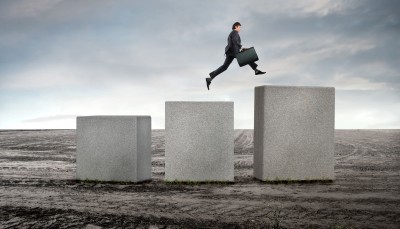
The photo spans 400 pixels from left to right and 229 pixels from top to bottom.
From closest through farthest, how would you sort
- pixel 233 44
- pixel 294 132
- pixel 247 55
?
pixel 294 132
pixel 247 55
pixel 233 44

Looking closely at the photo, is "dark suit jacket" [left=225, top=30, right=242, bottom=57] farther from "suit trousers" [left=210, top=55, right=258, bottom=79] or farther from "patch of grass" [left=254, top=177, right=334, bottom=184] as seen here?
"patch of grass" [left=254, top=177, right=334, bottom=184]

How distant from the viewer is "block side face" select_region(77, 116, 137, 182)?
34.2 feet

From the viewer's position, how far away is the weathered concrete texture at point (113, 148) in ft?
34.1

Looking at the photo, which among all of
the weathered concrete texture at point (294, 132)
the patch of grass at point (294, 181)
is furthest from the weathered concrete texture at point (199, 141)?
the patch of grass at point (294, 181)

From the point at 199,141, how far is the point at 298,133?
7.41 ft

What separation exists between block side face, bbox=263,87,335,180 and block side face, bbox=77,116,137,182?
9.86ft

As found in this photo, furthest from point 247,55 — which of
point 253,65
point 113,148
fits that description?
point 113,148

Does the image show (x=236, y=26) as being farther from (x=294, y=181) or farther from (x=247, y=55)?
(x=294, y=181)

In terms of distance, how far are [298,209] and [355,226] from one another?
1.19 metres

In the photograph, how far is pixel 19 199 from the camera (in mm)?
8469

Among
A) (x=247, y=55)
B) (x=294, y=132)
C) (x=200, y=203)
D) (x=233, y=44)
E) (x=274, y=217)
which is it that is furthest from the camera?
(x=233, y=44)

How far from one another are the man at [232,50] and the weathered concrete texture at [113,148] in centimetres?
196

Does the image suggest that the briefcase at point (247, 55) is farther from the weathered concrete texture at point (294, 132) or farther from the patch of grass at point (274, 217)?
the patch of grass at point (274, 217)

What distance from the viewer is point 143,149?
10.7 meters
